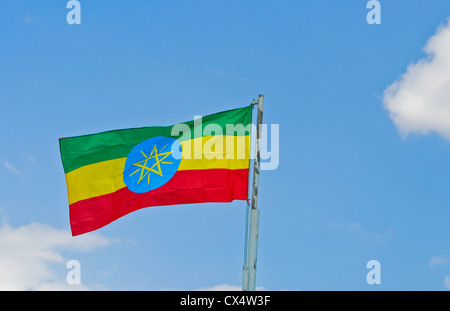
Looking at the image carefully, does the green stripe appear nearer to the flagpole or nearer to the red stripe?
the red stripe

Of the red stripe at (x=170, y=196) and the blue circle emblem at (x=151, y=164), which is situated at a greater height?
the blue circle emblem at (x=151, y=164)

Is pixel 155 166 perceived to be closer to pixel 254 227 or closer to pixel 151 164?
pixel 151 164

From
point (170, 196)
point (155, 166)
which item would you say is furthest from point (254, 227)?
point (155, 166)

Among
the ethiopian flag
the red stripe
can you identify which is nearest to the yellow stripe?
the ethiopian flag

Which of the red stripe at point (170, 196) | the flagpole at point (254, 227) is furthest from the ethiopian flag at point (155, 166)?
the flagpole at point (254, 227)

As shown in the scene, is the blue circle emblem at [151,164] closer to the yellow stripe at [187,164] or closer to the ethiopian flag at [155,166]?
the ethiopian flag at [155,166]

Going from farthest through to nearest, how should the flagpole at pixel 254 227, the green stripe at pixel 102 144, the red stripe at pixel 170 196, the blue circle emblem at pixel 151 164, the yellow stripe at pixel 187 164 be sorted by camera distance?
1. the green stripe at pixel 102 144
2. the blue circle emblem at pixel 151 164
3. the yellow stripe at pixel 187 164
4. the red stripe at pixel 170 196
5. the flagpole at pixel 254 227

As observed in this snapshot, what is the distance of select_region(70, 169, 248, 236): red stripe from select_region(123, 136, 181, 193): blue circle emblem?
0.62 ft

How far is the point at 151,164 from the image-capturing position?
62.5 feet

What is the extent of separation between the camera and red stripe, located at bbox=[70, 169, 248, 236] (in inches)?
721

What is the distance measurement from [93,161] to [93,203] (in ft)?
4.03

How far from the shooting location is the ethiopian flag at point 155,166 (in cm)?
1845

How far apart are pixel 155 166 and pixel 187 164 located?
965 mm

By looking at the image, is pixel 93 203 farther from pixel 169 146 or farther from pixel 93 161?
pixel 169 146
